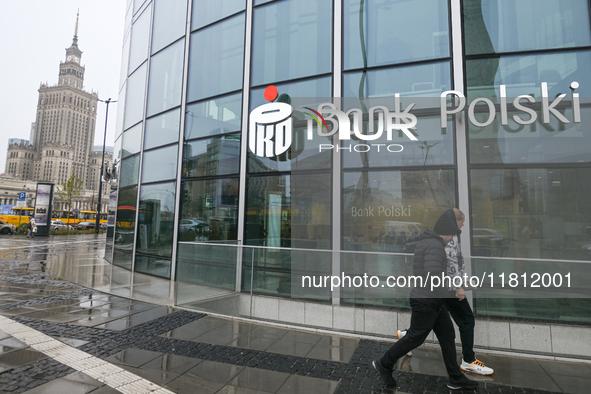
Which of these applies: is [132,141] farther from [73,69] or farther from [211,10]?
[73,69]

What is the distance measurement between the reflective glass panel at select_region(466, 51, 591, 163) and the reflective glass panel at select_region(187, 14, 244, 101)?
5.86m

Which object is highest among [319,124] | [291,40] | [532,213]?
[291,40]

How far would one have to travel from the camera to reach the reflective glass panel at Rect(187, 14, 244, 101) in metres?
9.51

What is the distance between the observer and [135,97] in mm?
13711

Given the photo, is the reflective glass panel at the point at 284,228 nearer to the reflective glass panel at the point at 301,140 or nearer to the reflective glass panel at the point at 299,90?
the reflective glass panel at the point at 301,140

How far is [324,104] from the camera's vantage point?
7.57 metres

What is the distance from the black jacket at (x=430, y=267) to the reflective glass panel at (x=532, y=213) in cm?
266

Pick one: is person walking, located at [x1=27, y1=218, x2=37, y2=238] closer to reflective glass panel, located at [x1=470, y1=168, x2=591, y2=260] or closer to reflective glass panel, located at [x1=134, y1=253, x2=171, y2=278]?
reflective glass panel, located at [x1=134, y1=253, x2=171, y2=278]

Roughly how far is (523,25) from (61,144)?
153776mm

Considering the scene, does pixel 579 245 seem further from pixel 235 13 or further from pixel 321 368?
pixel 235 13

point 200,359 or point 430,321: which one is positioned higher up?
point 430,321

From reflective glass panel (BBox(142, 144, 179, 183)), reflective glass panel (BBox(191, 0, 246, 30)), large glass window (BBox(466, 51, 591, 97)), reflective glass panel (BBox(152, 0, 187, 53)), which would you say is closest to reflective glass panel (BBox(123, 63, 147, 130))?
reflective glass panel (BBox(152, 0, 187, 53))

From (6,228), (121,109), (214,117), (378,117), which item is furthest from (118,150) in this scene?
(6,228)

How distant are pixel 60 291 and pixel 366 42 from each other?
9271mm
